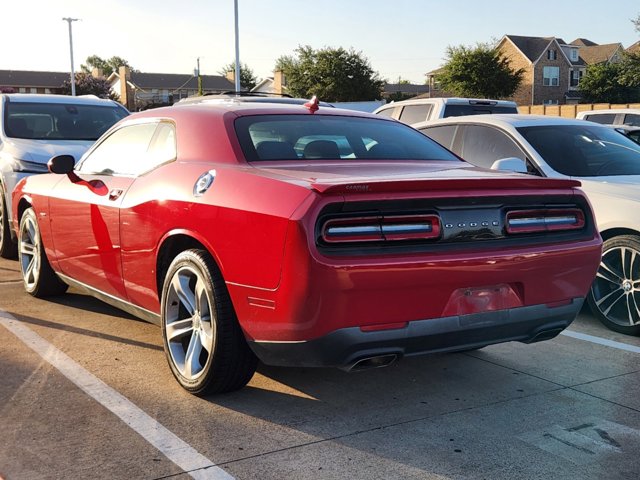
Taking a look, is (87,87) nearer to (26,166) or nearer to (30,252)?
(26,166)

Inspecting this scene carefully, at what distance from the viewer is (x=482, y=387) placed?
4340mm

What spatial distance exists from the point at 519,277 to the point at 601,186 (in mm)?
2467

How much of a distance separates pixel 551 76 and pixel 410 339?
255ft

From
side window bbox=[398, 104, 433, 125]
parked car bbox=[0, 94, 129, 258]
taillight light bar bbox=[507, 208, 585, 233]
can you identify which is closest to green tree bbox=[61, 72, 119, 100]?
side window bbox=[398, 104, 433, 125]

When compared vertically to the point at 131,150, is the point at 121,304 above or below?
below

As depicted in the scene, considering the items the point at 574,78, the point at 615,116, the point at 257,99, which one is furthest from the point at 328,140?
the point at 574,78

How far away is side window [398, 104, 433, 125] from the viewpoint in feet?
39.7

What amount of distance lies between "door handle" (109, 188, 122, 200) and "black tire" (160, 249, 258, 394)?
82cm

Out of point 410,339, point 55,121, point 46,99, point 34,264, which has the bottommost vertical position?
point 34,264

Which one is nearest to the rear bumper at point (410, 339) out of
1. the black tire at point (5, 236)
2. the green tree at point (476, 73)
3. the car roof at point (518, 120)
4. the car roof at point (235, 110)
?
the car roof at point (235, 110)

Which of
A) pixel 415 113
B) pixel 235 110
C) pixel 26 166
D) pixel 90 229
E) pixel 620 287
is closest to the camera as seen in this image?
pixel 235 110

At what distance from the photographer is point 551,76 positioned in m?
76.1

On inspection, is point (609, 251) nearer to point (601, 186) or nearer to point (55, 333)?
point (601, 186)

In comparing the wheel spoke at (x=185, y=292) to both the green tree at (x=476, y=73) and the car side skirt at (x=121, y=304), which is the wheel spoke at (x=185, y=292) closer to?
the car side skirt at (x=121, y=304)
